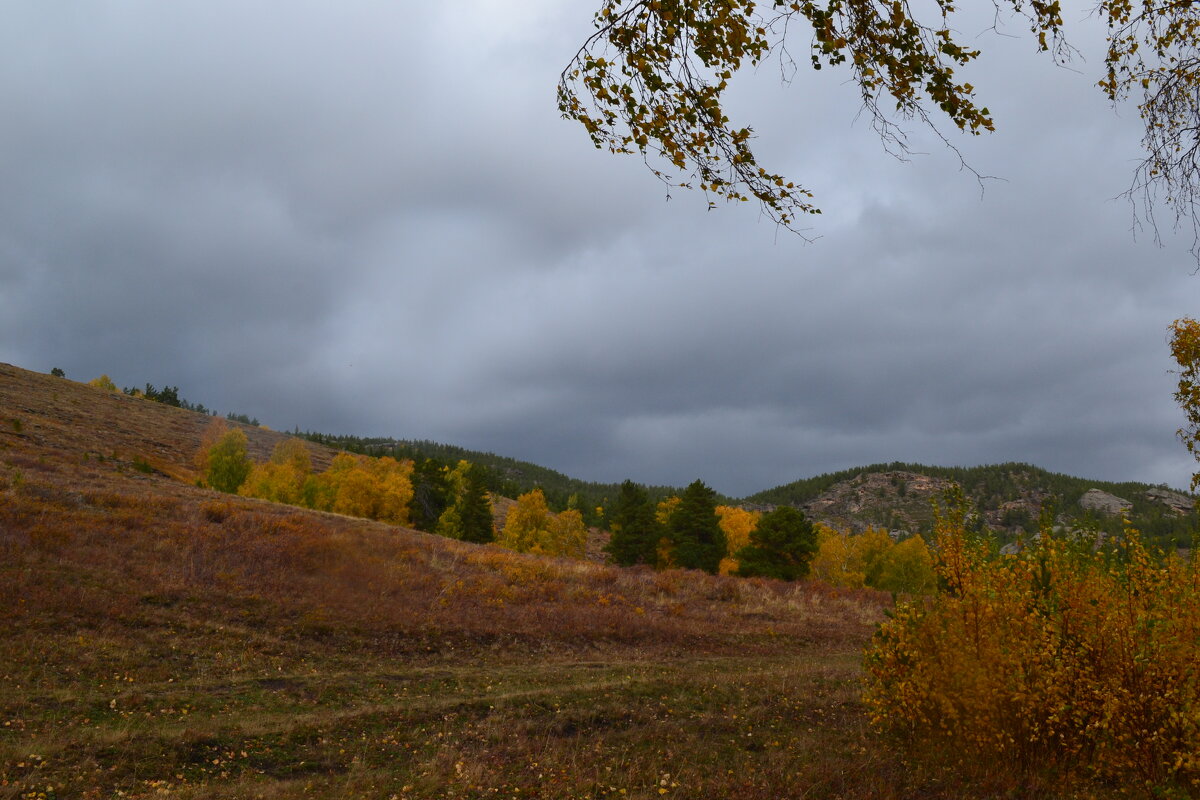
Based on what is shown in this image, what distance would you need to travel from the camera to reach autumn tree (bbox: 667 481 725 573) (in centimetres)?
4441

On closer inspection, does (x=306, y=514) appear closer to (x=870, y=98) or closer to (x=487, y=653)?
(x=487, y=653)

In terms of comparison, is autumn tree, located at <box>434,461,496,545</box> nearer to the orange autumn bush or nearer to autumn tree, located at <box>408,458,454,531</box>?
autumn tree, located at <box>408,458,454,531</box>

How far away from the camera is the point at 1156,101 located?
4977 mm

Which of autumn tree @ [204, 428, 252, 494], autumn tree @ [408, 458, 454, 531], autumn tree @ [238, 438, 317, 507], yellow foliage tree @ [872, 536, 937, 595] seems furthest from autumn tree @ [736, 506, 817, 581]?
autumn tree @ [204, 428, 252, 494]

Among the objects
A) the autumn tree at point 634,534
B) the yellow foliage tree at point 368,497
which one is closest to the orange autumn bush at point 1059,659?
the autumn tree at point 634,534

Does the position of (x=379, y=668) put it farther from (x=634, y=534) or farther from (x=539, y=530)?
A: (x=539, y=530)

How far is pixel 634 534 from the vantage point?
48.3m

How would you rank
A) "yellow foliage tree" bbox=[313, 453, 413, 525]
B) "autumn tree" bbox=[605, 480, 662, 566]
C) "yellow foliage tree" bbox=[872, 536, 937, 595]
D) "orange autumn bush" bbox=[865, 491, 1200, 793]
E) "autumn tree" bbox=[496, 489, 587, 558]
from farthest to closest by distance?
1. "autumn tree" bbox=[496, 489, 587, 558]
2. "yellow foliage tree" bbox=[313, 453, 413, 525]
3. "autumn tree" bbox=[605, 480, 662, 566]
4. "yellow foliage tree" bbox=[872, 536, 937, 595]
5. "orange autumn bush" bbox=[865, 491, 1200, 793]

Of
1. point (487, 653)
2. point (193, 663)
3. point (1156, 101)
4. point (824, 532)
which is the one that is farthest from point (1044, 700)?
point (824, 532)

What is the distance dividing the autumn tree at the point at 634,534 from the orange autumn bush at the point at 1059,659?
4003 cm

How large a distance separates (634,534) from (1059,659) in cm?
4235

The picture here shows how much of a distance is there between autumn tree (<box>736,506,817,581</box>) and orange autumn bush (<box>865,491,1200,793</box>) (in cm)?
3255

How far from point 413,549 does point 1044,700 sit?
2307cm

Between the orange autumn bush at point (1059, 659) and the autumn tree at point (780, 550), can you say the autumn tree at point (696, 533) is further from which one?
the orange autumn bush at point (1059, 659)
